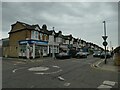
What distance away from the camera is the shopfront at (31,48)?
33803mm

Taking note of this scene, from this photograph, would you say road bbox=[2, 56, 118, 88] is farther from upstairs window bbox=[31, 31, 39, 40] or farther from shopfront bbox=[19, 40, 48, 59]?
upstairs window bbox=[31, 31, 39, 40]

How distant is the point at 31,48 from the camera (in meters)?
34.3

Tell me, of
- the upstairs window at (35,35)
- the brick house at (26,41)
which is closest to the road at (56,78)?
the brick house at (26,41)

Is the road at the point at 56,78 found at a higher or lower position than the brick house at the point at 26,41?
lower

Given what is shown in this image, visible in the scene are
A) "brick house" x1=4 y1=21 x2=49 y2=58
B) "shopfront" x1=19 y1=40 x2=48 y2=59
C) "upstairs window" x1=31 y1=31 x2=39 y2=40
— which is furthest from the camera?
"upstairs window" x1=31 y1=31 x2=39 y2=40

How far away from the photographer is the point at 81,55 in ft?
121

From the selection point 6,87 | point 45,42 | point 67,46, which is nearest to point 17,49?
point 45,42

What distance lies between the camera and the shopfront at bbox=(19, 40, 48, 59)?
33803 millimetres

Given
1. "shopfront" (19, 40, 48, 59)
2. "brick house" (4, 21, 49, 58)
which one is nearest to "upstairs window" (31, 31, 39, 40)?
"brick house" (4, 21, 49, 58)

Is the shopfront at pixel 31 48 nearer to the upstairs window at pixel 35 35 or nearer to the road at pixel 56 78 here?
the upstairs window at pixel 35 35

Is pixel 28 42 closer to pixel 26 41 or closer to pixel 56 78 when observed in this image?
pixel 26 41

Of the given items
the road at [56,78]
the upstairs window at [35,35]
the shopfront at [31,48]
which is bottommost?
the road at [56,78]

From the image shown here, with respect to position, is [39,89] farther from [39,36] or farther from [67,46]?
[67,46]

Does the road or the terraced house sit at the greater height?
the terraced house
